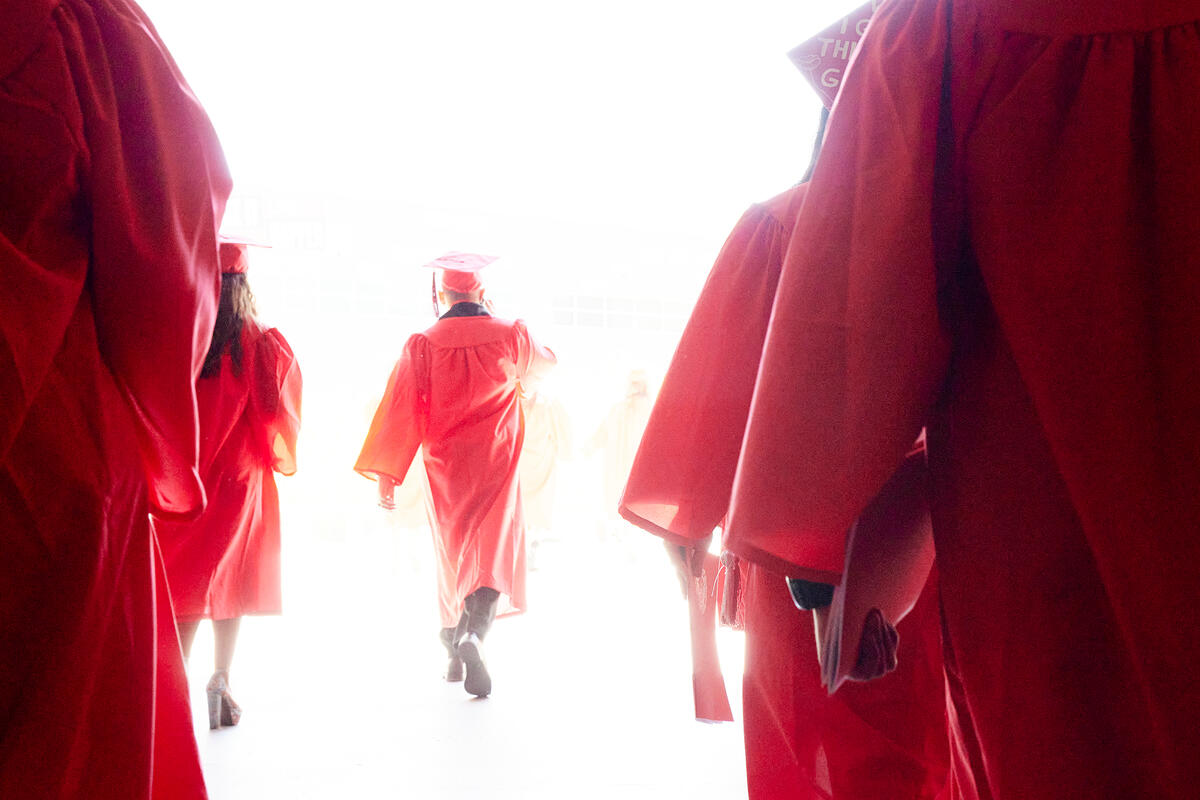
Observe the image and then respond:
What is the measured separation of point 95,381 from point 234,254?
85.1 inches

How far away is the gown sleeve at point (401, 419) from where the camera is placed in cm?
368

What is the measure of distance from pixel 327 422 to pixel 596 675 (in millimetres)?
4314

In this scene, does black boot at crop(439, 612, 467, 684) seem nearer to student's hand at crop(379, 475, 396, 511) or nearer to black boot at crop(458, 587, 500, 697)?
black boot at crop(458, 587, 500, 697)

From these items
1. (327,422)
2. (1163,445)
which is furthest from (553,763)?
(327,422)

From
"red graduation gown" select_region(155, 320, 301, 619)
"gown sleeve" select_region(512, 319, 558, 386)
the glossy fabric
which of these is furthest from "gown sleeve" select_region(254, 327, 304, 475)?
the glossy fabric

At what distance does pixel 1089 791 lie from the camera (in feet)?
2.71

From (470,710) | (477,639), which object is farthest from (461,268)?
(470,710)

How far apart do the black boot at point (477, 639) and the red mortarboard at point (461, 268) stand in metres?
1.35

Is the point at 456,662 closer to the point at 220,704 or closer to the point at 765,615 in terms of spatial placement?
the point at 220,704

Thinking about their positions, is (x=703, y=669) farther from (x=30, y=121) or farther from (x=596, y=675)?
(x=596, y=675)

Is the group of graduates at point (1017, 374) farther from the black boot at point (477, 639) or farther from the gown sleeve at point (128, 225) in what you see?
the black boot at point (477, 639)

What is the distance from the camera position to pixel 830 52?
1661 millimetres

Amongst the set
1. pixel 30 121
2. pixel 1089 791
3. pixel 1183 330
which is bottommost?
pixel 1089 791

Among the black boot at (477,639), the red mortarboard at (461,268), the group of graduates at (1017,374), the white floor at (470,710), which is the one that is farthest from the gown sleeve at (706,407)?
the red mortarboard at (461,268)
